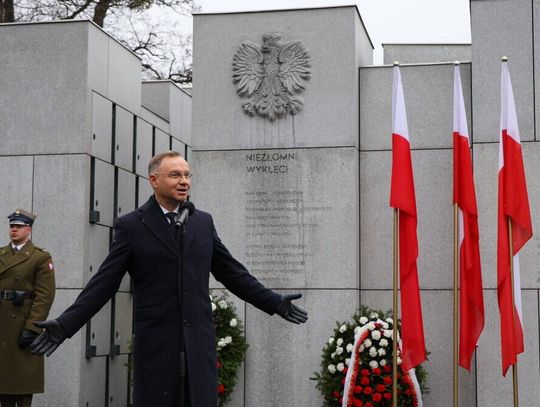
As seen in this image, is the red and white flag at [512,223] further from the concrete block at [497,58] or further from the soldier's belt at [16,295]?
the soldier's belt at [16,295]

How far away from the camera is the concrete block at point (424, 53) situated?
14.6 metres

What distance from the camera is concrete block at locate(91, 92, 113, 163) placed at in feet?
33.4

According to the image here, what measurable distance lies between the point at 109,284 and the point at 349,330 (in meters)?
4.89

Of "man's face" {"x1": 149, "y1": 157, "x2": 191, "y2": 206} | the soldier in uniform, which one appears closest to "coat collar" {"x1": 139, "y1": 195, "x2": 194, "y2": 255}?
"man's face" {"x1": 149, "y1": 157, "x2": 191, "y2": 206}

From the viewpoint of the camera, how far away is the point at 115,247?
4.50 metres

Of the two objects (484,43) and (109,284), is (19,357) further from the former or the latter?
(484,43)

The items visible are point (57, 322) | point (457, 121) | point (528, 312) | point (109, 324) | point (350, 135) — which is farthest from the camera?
point (109, 324)

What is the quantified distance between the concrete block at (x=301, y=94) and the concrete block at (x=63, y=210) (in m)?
1.33

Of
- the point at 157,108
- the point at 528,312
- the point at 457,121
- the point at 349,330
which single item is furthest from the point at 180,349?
the point at 157,108

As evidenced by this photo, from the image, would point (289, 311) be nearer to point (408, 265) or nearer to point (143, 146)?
point (408, 265)

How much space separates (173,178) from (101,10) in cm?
1551

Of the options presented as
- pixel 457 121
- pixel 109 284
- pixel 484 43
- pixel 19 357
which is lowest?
pixel 19 357

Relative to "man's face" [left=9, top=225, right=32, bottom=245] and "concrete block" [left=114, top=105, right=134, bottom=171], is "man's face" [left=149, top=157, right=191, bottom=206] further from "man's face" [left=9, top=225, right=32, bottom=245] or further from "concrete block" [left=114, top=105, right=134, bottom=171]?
"concrete block" [left=114, top=105, right=134, bottom=171]

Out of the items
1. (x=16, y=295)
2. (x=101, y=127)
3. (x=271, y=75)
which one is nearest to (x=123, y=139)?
(x=101, y=127)
